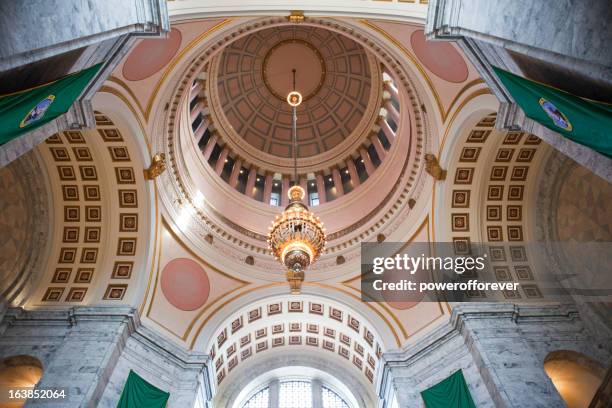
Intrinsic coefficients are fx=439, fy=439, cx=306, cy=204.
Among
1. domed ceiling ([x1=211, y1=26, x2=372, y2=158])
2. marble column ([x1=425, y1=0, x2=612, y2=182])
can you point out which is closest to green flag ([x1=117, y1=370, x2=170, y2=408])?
marble column ([x1=425, y1=0, x2=612, y2=182])

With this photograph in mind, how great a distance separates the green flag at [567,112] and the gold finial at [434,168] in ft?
Result: 19.3

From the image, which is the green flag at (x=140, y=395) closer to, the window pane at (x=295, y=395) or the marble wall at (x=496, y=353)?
the marble wall at (x=496, y=353)

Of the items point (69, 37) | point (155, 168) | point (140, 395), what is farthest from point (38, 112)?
point (140, 395)

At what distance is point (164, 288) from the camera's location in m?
13.0

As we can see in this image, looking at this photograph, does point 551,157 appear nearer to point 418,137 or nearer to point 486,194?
point 486,194

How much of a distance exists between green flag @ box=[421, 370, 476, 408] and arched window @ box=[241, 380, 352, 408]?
6529 mm

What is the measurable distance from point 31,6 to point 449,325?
11.2 meters

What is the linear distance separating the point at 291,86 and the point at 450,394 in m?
13.9

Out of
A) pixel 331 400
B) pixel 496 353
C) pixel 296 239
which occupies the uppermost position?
pixel 331 400

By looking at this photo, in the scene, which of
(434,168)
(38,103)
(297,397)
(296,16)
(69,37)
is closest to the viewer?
(38,103)

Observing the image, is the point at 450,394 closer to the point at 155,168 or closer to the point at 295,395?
the point at 295,395

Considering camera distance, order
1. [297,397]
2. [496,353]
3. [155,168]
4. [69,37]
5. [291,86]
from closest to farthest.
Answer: [69,37]
[496,353]
[155,168]
[297,397]
[291,86]

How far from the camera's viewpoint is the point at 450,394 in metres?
10.5

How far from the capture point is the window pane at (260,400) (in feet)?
54.4
